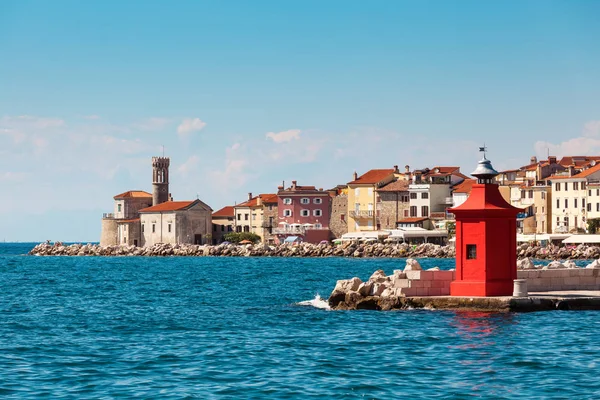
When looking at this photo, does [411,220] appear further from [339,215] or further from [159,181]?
[159,181]

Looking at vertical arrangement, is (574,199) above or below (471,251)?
above

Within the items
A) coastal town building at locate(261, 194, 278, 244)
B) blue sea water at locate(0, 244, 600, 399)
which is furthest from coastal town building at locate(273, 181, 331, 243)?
blue sea water at locate(0, 244, 600, 399)

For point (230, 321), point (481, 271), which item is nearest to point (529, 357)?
point (481, 271)

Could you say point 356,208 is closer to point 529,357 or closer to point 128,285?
point 128,285

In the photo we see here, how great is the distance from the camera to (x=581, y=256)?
75562 millimetres

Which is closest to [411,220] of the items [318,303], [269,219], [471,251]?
[269,219]

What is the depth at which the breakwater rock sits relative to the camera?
3406 inches

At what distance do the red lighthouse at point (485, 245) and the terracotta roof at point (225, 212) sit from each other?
284 feet

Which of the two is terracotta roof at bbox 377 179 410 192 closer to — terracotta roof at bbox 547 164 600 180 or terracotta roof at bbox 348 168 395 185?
terracotta roof at bbox 348 168 395 185

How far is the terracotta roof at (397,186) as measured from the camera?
325 ft

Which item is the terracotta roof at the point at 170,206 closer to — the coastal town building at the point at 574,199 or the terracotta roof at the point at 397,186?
the terracotta roof at the point at 397,186

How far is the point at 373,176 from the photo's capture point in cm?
10338

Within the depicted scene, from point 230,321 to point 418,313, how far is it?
16.9 feet

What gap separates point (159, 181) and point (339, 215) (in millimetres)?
23253
